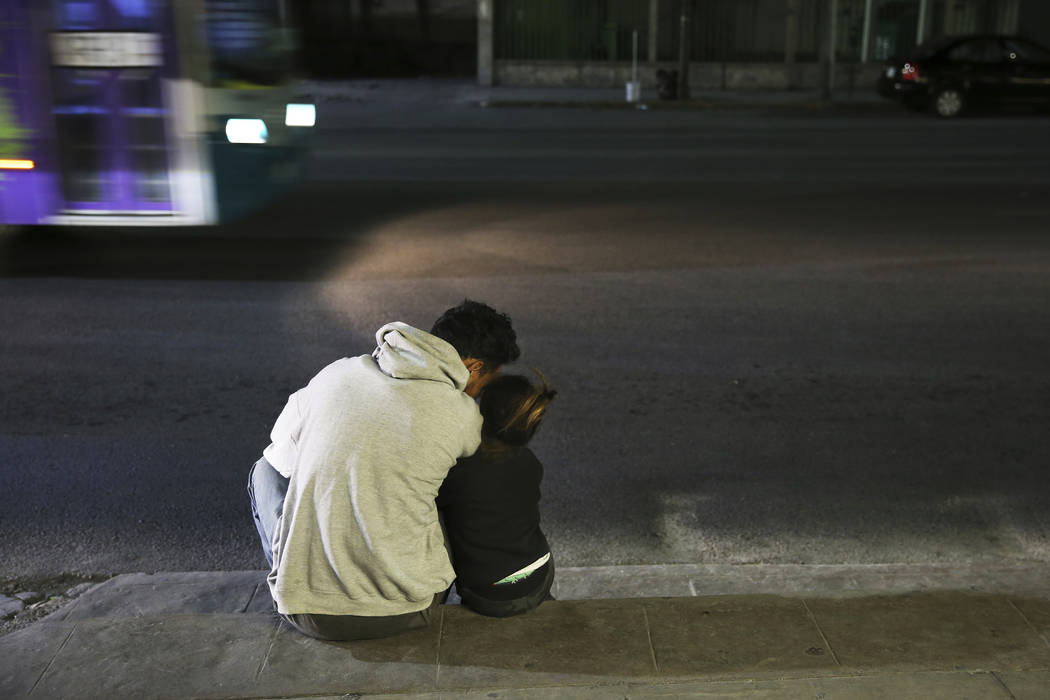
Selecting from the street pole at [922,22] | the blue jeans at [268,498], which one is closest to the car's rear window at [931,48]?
the street pole at [922,22]

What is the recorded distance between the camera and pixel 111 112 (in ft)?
30.6

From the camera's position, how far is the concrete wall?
3100 cm

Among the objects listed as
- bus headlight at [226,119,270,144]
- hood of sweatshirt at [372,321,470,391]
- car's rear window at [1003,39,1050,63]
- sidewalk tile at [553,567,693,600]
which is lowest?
sidewalk tile at [553,567,693,600]

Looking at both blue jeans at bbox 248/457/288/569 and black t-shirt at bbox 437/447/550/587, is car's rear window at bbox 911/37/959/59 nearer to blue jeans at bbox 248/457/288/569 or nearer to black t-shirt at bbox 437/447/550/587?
black t-shirt at bbox 437/447/550/587

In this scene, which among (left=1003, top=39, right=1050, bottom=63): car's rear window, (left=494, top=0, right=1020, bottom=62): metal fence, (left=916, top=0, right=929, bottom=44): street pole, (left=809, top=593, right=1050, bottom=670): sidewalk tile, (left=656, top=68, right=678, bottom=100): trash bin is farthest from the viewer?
(left=494, top=0, right=1020, bottom=62): metal fence

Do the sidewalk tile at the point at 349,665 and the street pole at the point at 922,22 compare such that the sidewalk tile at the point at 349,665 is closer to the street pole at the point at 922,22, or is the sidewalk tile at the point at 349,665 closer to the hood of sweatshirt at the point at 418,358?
the hood of sweatshirt at the point at 418,358

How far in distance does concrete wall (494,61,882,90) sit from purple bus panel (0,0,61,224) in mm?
23349

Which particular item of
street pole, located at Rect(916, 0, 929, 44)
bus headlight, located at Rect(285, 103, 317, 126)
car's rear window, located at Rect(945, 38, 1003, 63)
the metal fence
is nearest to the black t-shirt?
bus headlight, located at Rect(285, 103, 317, 126)

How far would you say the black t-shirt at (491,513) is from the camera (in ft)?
11.0

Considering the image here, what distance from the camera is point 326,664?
322 centimetres

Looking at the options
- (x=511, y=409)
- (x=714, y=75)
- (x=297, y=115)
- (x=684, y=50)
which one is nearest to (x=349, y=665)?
(x=511, y=409)

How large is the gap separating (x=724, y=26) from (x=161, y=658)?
1202 inches

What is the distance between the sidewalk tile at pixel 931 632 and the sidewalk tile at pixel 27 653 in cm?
242

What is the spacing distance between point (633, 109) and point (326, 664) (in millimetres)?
23971
